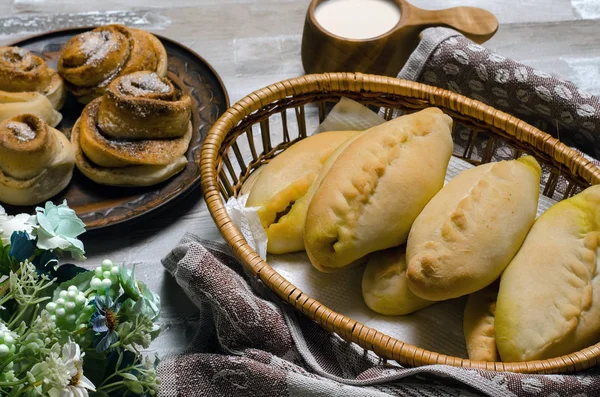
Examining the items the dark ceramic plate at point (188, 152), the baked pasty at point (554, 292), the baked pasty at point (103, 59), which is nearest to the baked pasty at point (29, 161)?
the dark ceramic plate at point (188, 152)

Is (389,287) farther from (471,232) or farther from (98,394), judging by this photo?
(98,394)

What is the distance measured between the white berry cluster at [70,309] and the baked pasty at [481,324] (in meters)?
0.34

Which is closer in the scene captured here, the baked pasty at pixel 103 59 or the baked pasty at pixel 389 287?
the baked pasty at pixel 389 287

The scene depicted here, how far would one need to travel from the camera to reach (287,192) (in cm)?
70

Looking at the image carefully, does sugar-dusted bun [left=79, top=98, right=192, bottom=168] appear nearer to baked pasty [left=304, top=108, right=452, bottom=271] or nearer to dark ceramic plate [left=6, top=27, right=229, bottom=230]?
dark ceramic plate [left=6, top=27, right=229, bottom=230]

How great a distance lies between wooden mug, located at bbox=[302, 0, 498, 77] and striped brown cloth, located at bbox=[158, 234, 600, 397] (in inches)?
14.7

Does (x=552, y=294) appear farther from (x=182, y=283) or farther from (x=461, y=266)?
(x=182, y=283)

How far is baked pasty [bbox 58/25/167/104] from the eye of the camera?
3.07 feet

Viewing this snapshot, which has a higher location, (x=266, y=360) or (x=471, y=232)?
(x=471, y=232)

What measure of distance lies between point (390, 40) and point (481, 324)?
455 mm

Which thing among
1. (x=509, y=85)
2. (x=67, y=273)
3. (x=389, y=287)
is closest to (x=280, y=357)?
(x=389, y=287)

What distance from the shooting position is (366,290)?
0.65 m

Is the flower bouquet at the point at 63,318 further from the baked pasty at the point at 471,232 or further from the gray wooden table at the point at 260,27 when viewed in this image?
the gray wooden table at the point at 260,27

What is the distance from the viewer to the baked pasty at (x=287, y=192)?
689 millimetres
